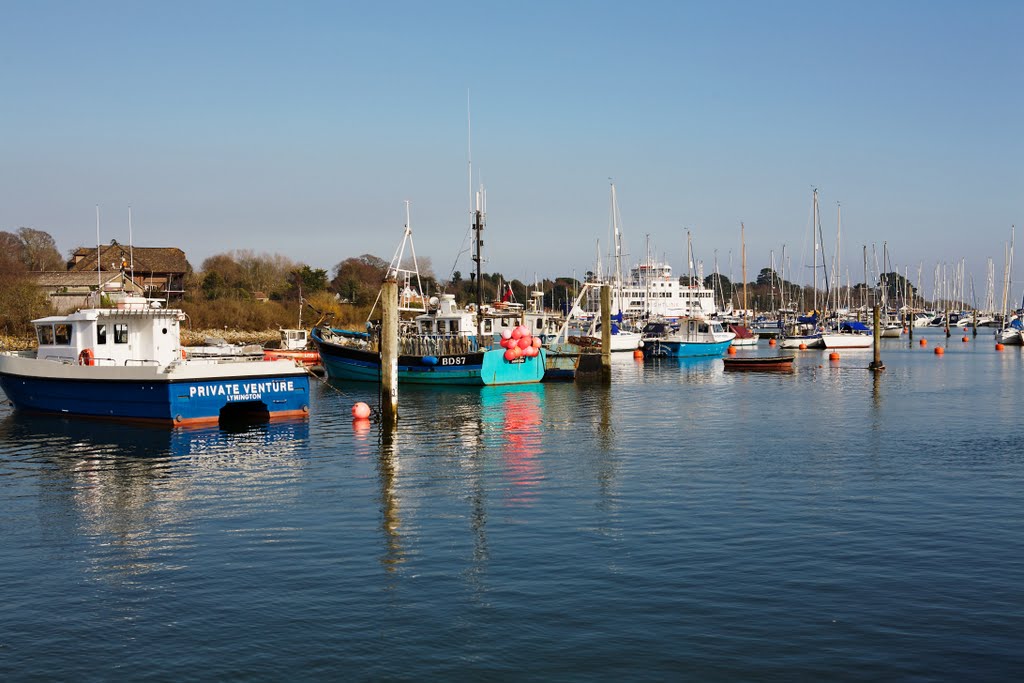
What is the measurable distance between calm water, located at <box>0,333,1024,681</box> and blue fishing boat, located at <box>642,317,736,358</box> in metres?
44.5

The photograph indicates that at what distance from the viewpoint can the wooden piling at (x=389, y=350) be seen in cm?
2628

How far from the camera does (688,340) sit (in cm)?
7519

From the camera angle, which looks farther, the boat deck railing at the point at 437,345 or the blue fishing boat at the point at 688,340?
the blue fishing boat at the point at 688,340

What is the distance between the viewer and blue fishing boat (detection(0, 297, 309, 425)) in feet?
98.9

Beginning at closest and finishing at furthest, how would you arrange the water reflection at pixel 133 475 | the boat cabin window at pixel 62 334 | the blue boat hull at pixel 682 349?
the water reflection at pixel 133 475, the boat cabin window at pixel 62 334, the blue boat hull at pixel 682 349

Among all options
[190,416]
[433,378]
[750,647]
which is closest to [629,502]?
[750,647]

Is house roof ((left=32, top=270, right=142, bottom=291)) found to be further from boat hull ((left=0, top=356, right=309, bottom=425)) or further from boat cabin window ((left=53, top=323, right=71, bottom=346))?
boat hull ((left=0, top=356, right=309, bottom=425))

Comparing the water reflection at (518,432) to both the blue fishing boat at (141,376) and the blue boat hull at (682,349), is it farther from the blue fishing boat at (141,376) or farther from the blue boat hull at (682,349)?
the blue boat hull at (682,349)

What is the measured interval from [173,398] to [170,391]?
24 cm

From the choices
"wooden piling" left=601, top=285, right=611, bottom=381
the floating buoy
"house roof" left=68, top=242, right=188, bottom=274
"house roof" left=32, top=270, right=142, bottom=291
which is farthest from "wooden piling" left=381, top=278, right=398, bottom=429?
"house roof" left=68, top=242, right=188, bottom=274

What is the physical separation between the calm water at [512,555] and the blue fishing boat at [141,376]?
121cm

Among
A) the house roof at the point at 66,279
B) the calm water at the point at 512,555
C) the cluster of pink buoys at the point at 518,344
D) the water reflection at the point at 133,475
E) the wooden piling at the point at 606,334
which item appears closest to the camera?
the calm water at the point at 512,555

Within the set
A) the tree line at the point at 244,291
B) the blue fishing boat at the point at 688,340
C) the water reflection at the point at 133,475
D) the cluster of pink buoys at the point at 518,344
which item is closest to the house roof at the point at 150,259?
the tree line at the point at 244,291

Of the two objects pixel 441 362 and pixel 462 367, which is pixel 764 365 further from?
pixel 441 362
